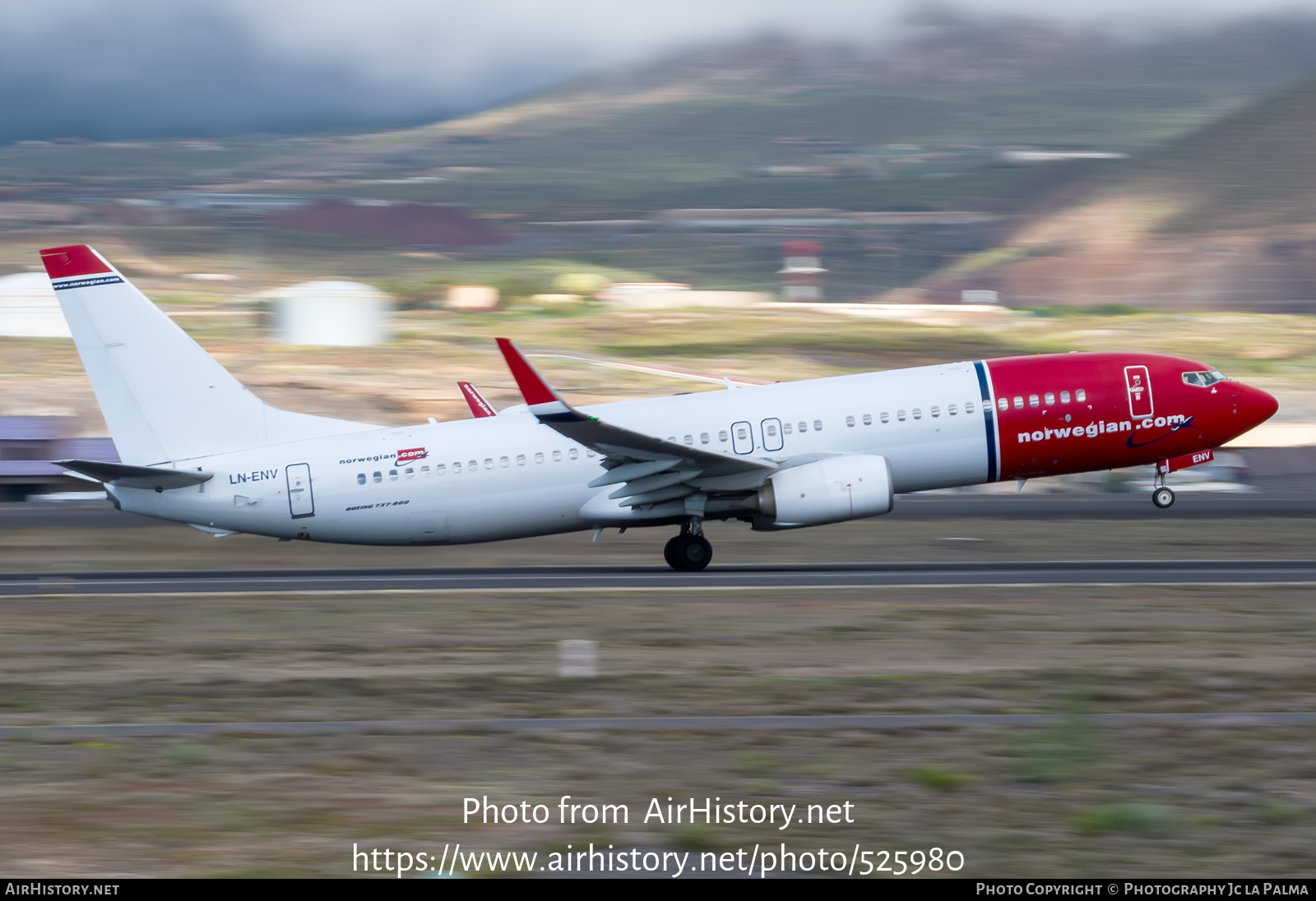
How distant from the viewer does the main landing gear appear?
2947 centimetres

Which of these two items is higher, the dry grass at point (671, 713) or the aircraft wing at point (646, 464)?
the aircraft wing at point (646, 464)

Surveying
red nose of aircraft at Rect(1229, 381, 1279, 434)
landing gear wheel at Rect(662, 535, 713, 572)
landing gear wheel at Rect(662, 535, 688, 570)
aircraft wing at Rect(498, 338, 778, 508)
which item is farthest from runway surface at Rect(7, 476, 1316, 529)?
aircraft wing at Rect(498, 338, 778, 508)

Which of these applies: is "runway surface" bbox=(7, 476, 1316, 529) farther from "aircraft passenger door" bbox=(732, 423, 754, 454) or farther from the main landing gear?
"aircraft passenger door" bbox=(732, 423, 754, 454)

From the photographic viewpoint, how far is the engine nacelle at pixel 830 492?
27.8 m

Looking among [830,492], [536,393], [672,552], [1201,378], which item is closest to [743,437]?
[830,492]

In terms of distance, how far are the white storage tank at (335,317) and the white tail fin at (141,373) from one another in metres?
69.1

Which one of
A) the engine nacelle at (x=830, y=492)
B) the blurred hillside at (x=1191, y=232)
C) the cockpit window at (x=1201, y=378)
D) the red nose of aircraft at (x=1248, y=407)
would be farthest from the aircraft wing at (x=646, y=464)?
the blurred hillside at (x=1191, y=232)

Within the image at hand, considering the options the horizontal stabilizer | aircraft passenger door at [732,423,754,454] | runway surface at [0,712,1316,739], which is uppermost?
the horizontal stabilizer

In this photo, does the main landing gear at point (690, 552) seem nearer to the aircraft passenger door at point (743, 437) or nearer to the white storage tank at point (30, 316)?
the aircraft passenger door at point (743, 437)

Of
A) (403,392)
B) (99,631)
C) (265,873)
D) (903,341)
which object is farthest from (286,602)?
(903,341)

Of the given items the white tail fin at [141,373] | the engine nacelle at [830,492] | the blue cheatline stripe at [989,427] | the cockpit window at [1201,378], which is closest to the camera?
the engine nacelle at [830,492]

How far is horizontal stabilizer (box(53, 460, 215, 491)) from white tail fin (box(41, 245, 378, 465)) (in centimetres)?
67

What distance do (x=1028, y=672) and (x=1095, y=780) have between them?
5178mm

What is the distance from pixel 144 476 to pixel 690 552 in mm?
10899
